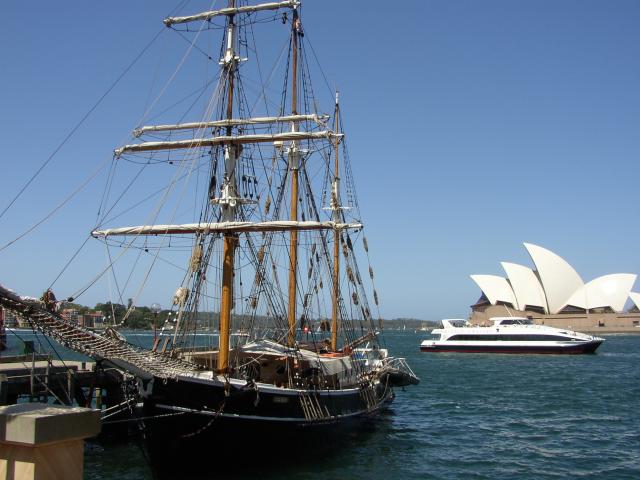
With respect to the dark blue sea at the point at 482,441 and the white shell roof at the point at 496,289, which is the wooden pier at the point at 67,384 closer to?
the dark blue sea at the point at 482,441

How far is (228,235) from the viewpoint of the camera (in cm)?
2141

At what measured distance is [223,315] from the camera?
19.6 metres

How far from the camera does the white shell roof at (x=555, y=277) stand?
119 m

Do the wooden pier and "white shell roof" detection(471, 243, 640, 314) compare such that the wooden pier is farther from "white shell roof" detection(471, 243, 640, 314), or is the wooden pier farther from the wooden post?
"white shell roof" detection(471, 243, 640, 314)

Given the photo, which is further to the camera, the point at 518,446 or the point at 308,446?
the point at 518,446

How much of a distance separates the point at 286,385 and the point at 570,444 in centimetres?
1094

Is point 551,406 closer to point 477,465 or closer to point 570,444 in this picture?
point 570,444

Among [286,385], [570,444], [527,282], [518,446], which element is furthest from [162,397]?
[527,282]

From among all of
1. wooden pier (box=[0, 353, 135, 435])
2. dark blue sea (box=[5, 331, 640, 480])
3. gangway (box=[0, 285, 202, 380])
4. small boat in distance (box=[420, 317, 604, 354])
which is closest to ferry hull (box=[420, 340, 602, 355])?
small boat in distance (box=[420, 317, 604, 354])

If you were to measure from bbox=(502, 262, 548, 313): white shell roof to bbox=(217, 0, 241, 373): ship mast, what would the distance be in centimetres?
10904

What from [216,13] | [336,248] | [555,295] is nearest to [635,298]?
[555,295]

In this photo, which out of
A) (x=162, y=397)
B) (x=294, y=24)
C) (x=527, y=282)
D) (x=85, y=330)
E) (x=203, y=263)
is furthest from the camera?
(x=527, y=282)

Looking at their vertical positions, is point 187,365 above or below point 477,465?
above

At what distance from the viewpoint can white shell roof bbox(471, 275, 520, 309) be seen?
419 feet
